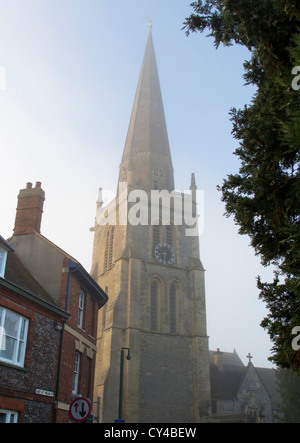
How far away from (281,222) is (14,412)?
8.80 meters

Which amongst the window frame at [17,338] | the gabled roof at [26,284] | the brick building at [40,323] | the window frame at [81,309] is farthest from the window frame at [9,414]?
the window frame at [81,309]

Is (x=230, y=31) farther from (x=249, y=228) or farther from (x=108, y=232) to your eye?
(x=108, y=232)

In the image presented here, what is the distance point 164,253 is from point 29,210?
2291 centimetres

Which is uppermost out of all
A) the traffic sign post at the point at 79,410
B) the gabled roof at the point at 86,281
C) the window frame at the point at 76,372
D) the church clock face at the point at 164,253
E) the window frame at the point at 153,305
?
the church clock face at the point at 164,253

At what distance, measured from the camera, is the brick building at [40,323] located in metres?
12.6

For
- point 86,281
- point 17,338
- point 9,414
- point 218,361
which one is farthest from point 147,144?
point 9,414

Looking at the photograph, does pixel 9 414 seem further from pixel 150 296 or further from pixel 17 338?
pixel 150 296

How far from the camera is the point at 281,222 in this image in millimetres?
7844

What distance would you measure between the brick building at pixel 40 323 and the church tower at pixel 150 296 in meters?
14.4

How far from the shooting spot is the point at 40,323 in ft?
46.5

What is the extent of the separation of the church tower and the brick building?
14423 mm

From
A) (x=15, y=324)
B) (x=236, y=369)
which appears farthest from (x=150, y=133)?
(x=15, y=324)

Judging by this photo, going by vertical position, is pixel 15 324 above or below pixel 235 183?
below

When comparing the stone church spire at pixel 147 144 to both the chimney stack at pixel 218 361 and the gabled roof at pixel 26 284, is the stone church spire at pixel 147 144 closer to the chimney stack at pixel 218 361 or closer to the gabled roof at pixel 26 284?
the chimney stack at pixel 218 361
